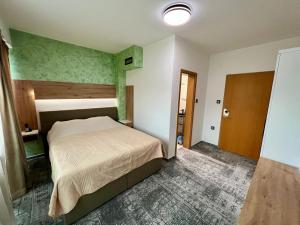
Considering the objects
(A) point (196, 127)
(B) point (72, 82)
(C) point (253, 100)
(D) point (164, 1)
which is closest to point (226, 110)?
(C) point (253, 100)

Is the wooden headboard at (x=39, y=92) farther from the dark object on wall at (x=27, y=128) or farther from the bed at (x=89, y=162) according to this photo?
the bed at (x=89, y=162)

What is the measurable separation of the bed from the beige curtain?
404 millimetres

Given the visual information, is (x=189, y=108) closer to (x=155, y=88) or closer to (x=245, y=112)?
(x=155, y=88)

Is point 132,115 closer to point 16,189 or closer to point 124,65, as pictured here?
point 124,65

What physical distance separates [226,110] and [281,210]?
2875 millimetres

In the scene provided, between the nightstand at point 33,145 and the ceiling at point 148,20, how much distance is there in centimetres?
197

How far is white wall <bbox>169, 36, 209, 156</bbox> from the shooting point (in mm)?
2604

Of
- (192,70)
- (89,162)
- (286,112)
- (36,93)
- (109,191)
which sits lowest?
(109,191)

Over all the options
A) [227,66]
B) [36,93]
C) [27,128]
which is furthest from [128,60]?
[27,128]

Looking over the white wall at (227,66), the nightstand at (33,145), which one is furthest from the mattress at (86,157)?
the white wall at (227,66)

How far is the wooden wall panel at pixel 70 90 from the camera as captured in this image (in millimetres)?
2746

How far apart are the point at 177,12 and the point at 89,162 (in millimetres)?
2194

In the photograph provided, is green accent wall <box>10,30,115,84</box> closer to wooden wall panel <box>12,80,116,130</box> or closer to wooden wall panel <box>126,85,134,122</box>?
wooden wall panel <box>12,80,116,130</box>

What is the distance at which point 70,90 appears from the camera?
3109 millimetres
